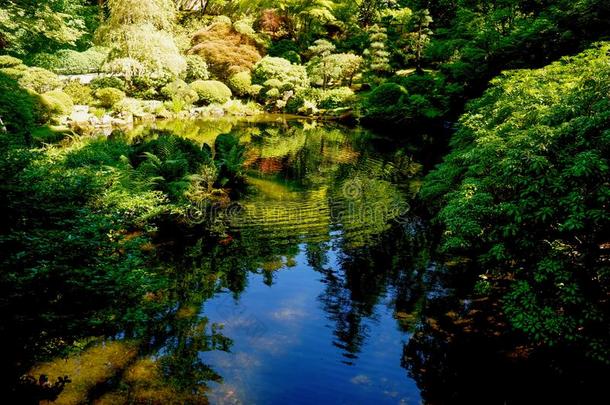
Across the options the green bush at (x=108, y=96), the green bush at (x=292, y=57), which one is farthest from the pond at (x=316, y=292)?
the green bush at (x=292, y=57)

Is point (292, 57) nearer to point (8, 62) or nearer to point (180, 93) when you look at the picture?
point (180, 93)

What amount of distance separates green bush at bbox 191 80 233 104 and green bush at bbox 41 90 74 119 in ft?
29.3

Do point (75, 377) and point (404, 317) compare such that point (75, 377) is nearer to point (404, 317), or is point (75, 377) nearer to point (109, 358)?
point (109, 358)

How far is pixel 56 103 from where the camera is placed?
16.2 metres

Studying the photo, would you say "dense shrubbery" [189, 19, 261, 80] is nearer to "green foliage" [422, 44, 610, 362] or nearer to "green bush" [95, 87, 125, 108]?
"green bush" [95, 87, 125, 108]

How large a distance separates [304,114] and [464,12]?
11.7 m

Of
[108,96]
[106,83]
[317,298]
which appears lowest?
[317,298]

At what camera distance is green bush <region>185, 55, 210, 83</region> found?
2647cm

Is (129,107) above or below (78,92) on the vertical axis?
below

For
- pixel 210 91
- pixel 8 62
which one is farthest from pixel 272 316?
pixel 210 91

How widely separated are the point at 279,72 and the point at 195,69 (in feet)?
19.4

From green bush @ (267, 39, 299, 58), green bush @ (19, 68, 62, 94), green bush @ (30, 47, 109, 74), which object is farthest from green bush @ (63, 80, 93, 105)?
green bush @ (267, 39, 299, 58)

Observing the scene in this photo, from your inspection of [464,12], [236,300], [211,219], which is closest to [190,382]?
[236,300]

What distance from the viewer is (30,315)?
295 cm
